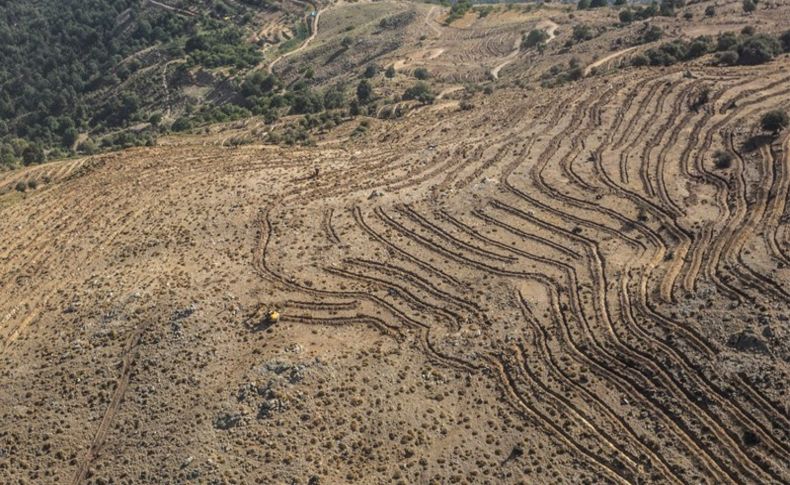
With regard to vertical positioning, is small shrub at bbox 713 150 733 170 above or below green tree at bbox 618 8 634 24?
below

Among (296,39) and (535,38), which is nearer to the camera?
(535,38)

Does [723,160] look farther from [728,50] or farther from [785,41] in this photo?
[785,41]

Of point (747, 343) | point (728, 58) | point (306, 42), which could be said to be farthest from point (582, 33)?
point (747, 343)

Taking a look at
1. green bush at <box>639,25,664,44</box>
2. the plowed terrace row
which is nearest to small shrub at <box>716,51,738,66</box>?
the plowed terrace row

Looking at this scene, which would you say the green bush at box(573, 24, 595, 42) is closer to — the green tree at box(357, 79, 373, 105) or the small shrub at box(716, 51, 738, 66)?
the green tree at box(357, 79, 373, 105)

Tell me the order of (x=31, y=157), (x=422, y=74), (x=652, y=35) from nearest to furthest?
1. (x=31, y=157)
2. (x=652, y=35)
3. (x=422, y=74)

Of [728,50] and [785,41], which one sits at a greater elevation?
[785,41]

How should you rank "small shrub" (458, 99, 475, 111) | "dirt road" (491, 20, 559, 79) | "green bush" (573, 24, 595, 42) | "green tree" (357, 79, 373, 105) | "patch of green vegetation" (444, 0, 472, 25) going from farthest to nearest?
"patch of green vegetation" (444, 0, 472, 25) → "dirt road" (491, 20, 559, 79) → "green bush" (573, 24, 595, 42) → "green tree" (357, 79, 373, 105) → "small shrub" (458, 99, 475, 111)
